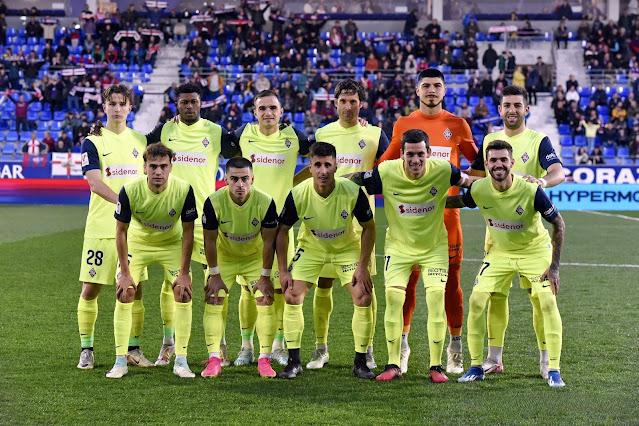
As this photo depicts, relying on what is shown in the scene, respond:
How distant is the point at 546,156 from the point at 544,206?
2.34 feet

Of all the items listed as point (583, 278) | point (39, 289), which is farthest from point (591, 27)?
point (39, 289)

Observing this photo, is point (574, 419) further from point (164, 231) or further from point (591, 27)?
point (591, 27)

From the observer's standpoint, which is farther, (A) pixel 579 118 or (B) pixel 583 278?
(A) pixel 579 118

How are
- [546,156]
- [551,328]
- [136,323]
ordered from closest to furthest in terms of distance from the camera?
[551,328] → [546,156] → [136,323]

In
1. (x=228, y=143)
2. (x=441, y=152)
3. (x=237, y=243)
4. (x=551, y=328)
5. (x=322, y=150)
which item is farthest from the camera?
(x=228, y=143)

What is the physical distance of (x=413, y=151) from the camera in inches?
234

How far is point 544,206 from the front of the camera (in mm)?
5855

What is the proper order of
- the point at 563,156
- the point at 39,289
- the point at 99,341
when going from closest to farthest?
the point at 99,341 → the point at 39,289 → the point at 563,156

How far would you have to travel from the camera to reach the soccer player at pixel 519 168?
616 centimetres

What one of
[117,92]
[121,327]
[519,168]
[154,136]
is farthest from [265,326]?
[519,168]

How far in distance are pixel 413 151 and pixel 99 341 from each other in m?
3.26

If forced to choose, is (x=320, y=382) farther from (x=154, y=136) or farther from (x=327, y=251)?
(x=154, y=136)

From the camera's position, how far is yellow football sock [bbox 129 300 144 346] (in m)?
6.58

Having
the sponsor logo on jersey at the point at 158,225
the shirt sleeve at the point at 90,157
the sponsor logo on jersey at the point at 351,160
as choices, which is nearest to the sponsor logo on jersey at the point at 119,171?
the shirt sleeve at the point at 90,157
